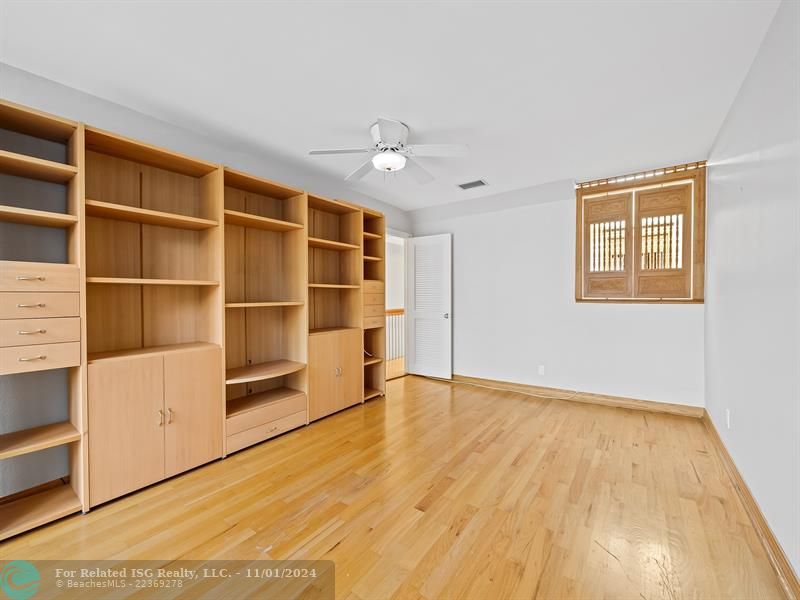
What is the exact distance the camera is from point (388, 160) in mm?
2646

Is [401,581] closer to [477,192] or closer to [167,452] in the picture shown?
[167,452]

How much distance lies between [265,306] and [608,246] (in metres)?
3.82

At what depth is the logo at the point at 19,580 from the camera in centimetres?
142

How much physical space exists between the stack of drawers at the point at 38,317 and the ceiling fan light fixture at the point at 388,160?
2.05m

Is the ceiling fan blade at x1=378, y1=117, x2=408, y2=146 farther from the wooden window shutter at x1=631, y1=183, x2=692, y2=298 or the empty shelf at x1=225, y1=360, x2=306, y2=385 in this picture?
the wooden window shutter at x1=631, y1=183, x2=692, y2=298

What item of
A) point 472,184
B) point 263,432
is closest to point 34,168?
point 263,432

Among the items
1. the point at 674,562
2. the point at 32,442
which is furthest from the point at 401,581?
the point at 32,442

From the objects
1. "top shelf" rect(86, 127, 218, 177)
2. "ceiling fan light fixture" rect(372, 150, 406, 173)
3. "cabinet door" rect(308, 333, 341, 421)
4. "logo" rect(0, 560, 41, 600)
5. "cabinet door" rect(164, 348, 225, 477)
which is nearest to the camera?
"logo" rect(0, 560, 41, 600)

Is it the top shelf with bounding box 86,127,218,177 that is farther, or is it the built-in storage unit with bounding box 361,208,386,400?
the built-in storage unit with bounding box 361,208,386,400

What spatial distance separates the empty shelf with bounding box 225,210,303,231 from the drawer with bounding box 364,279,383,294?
1103 mm

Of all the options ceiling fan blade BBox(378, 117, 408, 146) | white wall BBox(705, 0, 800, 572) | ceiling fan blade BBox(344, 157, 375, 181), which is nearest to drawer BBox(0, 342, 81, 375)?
ceiling fan blade BBox(344, 157, 375, 181)

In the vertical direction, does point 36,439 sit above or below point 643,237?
below

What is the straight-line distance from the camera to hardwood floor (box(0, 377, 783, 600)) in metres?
1.49

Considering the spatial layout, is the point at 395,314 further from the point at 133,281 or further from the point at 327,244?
the point at 133,281
